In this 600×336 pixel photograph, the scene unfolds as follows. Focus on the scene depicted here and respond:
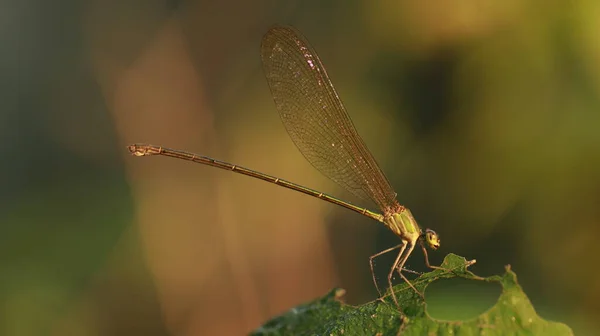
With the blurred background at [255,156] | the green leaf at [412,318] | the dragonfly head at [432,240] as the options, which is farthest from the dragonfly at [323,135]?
the green leaf at [412,318]

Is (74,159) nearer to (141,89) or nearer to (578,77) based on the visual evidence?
(141,89)

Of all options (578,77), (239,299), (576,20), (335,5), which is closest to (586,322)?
(578,77)

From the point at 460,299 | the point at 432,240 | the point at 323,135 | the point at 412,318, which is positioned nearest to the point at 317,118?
the point at 323,135

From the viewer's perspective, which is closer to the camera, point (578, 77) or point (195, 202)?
point (578, 77)

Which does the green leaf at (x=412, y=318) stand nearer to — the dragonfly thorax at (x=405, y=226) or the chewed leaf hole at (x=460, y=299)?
the chewed leaf hole at (x=460, y=299)

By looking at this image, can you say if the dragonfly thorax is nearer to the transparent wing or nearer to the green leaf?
the transparent wing

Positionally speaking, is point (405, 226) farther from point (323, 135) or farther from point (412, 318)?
point (412, 318)
